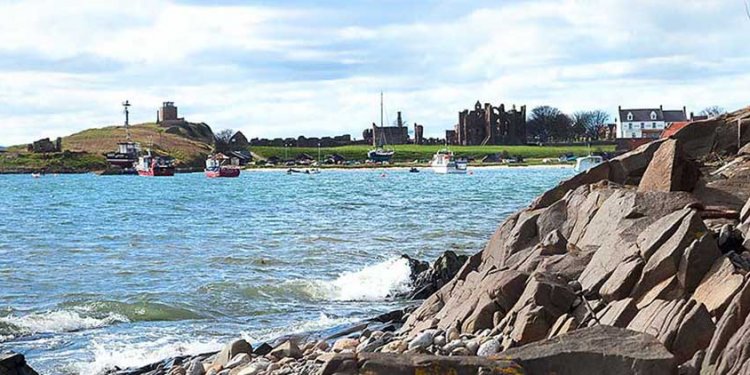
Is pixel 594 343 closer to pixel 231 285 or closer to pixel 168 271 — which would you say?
pixel 231 285

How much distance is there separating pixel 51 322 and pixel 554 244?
1113 centimetres

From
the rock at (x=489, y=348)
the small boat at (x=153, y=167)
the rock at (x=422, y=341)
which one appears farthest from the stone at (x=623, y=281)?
the small boat at (x=153, y=167)

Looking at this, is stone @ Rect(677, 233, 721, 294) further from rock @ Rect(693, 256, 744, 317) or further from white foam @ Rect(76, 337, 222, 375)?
white foam @ Rect(76, 337, 222, 375)

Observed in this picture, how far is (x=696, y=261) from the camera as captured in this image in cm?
1123

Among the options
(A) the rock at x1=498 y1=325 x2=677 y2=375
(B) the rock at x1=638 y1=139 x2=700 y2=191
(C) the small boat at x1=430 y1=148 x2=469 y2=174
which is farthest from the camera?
(C) the small boat at x1=430 y1=148 x2=469 y2=174

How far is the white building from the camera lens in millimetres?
176000

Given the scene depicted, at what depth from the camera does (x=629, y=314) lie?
11.0 m

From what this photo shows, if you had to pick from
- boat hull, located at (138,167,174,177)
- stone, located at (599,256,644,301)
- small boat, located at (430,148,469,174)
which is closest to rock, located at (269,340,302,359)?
stone, located at (599,256,644,301)

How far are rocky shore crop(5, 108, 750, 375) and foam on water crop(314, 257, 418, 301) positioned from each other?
5798 millimetres

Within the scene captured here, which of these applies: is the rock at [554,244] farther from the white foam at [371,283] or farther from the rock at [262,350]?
the white foam at [371,283]

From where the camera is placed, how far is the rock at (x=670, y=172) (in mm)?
15305

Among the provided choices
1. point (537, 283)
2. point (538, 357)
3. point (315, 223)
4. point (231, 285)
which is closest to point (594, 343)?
point (538, 357)

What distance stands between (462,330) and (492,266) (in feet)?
11.7

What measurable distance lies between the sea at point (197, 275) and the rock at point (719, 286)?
884 cm
